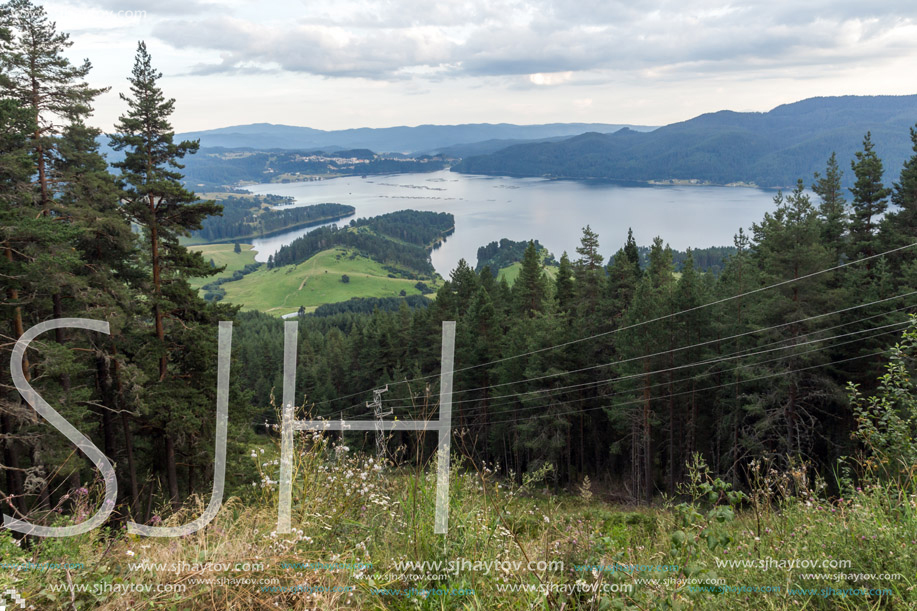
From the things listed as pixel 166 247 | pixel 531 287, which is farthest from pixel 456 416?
pixel 166 247

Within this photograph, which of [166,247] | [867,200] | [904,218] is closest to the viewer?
[166,247]

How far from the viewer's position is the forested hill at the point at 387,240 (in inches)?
6078

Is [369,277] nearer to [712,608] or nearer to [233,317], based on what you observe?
[233,317]

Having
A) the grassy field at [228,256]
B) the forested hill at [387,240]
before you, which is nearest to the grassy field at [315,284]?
the forested hill at [387,240]

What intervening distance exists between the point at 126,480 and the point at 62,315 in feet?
16.3

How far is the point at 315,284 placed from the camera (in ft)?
435

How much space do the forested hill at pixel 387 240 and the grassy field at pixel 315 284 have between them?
5334mm

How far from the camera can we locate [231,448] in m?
11.5

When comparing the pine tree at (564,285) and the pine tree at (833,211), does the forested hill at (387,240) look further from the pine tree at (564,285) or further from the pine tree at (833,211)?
the pine tree at (833,211)

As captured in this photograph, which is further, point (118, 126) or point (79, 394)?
point (118, 126)

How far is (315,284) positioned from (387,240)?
131 ft

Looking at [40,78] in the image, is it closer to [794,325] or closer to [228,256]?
[794,325]

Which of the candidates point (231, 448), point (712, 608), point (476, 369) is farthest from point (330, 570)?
point (476, 369)

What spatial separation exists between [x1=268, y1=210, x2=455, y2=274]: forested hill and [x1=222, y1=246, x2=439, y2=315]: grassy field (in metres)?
5.33
